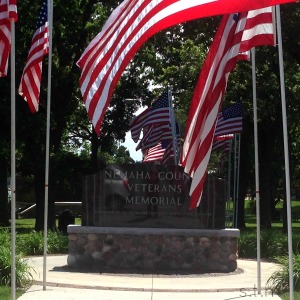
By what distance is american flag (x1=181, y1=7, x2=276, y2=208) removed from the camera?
898 cm

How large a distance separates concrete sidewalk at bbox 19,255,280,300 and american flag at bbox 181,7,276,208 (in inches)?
140

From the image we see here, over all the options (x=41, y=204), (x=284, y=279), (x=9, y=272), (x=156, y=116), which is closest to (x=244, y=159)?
(x=41, y=204)

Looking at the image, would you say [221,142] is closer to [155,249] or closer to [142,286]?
[155,249]

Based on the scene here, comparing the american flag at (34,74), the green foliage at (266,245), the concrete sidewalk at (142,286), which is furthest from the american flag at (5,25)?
the green foliage at (266,245)

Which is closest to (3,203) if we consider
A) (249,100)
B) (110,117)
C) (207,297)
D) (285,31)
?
(110,117)

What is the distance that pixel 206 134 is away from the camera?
29.9 ft

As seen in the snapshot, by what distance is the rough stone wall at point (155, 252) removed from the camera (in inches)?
624

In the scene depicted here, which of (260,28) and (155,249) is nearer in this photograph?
(260,28)

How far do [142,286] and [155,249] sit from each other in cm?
251

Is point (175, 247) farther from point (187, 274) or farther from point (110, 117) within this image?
point (110, 117)

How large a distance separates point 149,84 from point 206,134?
37.1 meters

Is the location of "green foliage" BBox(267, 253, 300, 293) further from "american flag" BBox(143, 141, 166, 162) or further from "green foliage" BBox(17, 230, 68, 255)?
"american flag" BBox(143, 141, 166, 162)

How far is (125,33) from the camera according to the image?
28.9ft

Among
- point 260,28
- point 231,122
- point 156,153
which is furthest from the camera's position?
point 156,153
